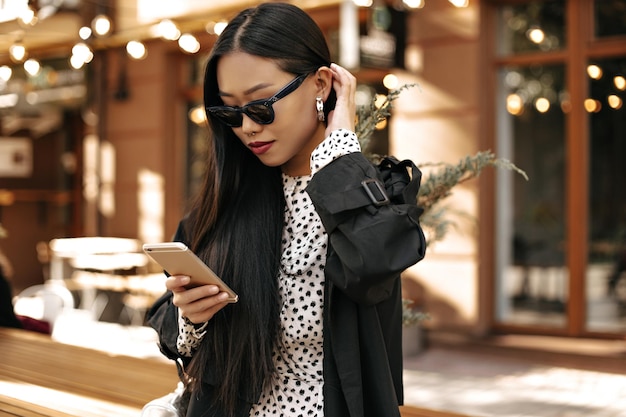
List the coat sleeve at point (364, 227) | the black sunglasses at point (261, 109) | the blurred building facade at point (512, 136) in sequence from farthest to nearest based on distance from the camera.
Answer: the blurred building facade at point (512, 136)
the black sunglasses at point (261, 109)
the coat sleeve at point (364, 227)

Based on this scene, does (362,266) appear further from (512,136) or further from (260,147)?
(512,136)

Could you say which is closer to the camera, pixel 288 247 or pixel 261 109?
pixel 261 109

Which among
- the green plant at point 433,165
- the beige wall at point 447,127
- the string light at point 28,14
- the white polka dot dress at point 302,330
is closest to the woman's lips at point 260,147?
the white polka dot dress at point 302,330

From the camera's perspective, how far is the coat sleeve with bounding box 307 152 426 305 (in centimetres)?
154

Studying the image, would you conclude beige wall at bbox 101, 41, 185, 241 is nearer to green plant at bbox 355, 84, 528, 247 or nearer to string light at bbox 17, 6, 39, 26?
string light at bbox 17, 6, 39, 26

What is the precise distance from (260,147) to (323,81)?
8.3 inches

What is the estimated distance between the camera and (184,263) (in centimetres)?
159

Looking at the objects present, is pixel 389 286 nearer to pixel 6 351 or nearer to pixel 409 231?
pixel 409 231

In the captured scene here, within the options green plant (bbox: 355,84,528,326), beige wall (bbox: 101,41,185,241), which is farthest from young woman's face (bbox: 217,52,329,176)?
beige wall (bbox: 101,41,185,241)

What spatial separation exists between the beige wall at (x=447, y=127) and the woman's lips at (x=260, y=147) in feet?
18.1

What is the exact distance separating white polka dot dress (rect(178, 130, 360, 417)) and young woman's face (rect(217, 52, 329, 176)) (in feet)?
0.25

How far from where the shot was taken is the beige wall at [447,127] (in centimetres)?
724

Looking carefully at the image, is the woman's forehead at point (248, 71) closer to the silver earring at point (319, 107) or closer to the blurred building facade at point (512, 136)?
the silver earring at point (319, 107)

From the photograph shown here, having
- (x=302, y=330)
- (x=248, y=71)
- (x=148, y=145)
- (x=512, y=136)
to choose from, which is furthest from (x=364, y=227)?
(x=148, y=145)
